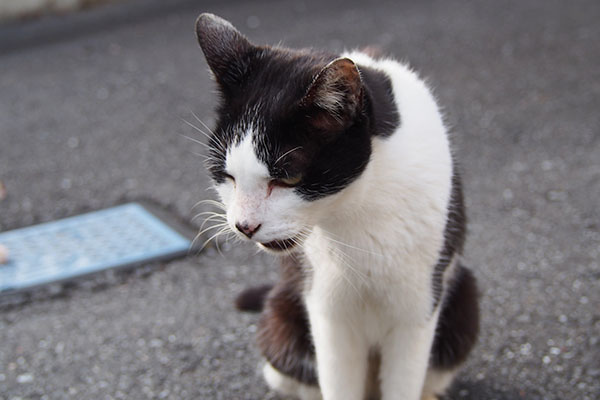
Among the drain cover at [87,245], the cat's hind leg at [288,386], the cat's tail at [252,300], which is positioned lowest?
the drain cover at [87,245]

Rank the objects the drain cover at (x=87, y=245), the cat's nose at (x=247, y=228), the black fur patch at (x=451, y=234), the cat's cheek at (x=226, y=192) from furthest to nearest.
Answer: the drain cover at (x=87, y=245)
the black fur patch at (x=451, y=234)
the cat's cheek at (x=226, y=192)
the cat's nose at (x=247, y=228)

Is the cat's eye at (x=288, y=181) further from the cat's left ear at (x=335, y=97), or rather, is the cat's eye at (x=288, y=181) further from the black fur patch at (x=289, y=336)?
the black fur patch at (x=289, y=336)

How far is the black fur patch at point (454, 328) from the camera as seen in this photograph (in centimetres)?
206

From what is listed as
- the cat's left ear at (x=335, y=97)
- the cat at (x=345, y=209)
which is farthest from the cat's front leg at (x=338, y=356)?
the cat's left ear at (x=335, y=97)

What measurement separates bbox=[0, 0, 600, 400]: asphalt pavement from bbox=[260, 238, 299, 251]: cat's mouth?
32.8 inches

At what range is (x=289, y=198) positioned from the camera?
1531mm

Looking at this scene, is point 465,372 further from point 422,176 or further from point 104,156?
point 104,156

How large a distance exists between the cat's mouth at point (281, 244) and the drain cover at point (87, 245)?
4.78 ft

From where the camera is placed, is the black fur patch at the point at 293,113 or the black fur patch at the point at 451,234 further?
the black fur patch at the point at 451,234

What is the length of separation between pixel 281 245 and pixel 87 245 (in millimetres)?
1726

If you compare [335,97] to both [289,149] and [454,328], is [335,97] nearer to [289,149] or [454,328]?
[289,149]

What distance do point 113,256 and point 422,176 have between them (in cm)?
172

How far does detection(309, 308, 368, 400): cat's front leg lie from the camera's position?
187 cm

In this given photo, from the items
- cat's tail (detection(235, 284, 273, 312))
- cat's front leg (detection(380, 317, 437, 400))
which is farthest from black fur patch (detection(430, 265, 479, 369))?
cat's tail (detection(235, 284, 273, 312))
